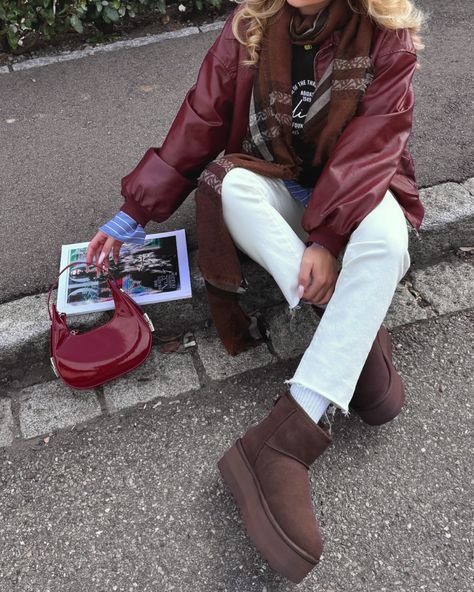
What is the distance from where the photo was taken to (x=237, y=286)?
2.13 meters

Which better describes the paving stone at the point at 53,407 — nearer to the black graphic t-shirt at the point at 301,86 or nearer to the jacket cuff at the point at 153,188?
the jacket cuff at the point at 153,188

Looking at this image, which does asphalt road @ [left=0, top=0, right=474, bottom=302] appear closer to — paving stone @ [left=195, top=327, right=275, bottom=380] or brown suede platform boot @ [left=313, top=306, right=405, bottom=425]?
paving stone @ [left=195, top=327, right=275, bottom=380]

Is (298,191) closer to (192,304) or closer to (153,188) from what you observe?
(153,188)

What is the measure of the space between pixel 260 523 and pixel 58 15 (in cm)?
374

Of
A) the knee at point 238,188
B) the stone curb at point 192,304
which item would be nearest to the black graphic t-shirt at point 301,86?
the knee at point 238,188

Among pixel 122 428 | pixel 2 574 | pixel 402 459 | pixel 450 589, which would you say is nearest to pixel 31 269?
pixel 122 428

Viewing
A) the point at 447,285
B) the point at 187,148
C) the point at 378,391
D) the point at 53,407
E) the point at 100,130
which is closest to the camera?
the point at 378,391

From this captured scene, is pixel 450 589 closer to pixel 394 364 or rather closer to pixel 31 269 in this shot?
pixel 394 364

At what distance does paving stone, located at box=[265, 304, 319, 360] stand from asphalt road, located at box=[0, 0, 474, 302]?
0.49 m

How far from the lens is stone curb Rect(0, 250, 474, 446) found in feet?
7.49

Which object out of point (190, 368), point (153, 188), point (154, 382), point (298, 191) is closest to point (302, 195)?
point (298, 191)

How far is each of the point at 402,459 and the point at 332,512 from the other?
0.31 meters

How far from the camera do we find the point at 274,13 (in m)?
2.04

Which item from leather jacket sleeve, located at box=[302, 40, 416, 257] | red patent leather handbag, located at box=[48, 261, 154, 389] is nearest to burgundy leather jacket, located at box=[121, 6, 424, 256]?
leather jacket sleeve, located at box=[302, 40, 416, 257]
